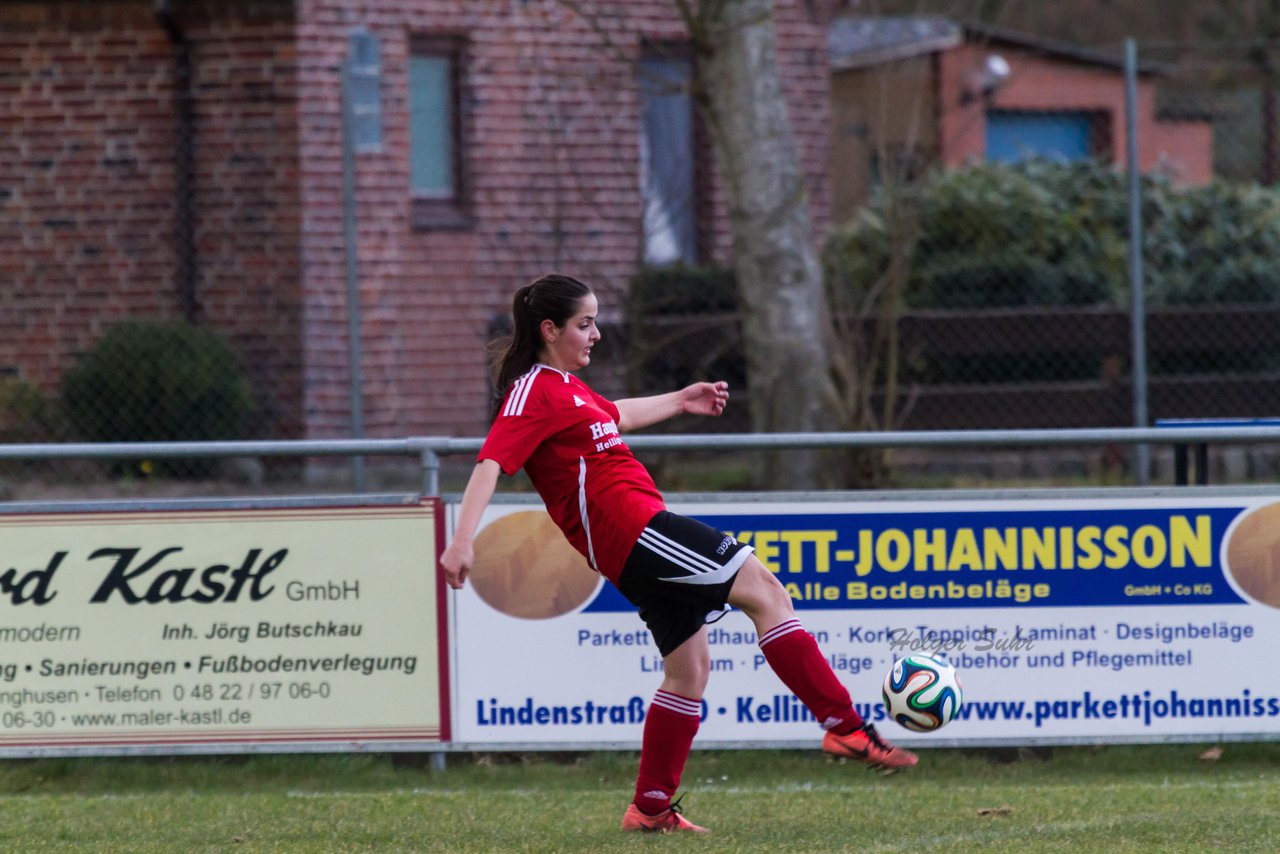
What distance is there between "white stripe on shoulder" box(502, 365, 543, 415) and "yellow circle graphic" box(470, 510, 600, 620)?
153 centimetres

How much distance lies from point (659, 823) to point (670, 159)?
10987mm

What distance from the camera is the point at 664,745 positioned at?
19.6 ft

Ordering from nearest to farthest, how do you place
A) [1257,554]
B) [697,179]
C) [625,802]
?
1. [625,802]
2. [1257,554]
3. [697,179]

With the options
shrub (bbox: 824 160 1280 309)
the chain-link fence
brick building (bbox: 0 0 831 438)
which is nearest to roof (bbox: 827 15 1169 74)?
shrub (bbox: 824 160 1280 309)

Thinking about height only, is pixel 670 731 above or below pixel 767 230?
below

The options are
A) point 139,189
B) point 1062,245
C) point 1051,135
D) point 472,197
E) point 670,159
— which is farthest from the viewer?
point 1051,135

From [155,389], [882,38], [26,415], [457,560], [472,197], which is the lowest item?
[26,415]

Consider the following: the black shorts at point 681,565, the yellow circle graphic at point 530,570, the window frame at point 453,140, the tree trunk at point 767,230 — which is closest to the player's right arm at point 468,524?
the black shorts at point 681,565

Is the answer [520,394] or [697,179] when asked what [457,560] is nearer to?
[520,394]

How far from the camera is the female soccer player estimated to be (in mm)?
5734

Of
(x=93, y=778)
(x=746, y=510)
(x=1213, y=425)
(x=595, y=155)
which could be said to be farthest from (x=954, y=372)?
(x=93, y=778)

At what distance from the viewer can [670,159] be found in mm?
16391

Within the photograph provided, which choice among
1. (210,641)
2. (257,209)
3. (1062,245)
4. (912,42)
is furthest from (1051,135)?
(210,641)

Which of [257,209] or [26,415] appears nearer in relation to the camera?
[26,415]
